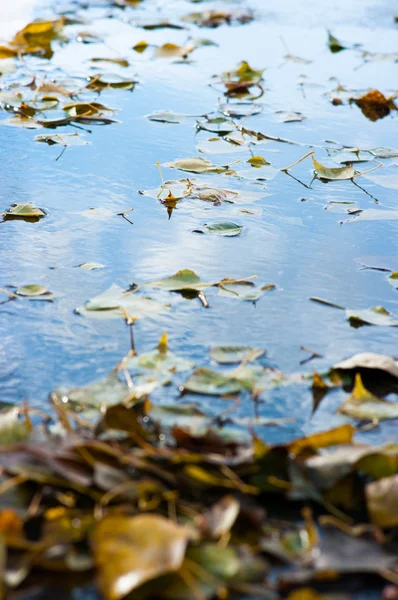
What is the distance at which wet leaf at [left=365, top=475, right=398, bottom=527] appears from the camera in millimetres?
750

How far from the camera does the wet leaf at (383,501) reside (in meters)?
0.75

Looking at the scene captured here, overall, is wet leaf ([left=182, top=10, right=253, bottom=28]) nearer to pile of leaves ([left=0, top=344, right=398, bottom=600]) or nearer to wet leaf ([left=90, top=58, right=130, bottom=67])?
wet leaf ([left=90, top=58, right=130, bottom=67])

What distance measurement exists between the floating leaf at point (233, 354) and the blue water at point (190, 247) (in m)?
0.02

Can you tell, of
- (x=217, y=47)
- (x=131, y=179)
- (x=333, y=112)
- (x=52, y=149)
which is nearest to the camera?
(x=131, y=179)

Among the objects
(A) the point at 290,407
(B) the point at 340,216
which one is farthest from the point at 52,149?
(A) the point at 290,407

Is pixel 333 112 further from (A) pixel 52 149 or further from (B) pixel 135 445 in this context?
(B) pixel 135 445

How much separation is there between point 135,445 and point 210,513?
15 centimetres

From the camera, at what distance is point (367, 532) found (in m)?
0.75

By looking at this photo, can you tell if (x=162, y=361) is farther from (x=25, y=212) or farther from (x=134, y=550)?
(x=25, y=212)

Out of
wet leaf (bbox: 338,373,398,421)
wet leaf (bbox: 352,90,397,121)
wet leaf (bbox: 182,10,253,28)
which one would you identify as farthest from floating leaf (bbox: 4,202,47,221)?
wet leaf (bbox: 182,10,253,28)

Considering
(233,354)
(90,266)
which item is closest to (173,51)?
(90,266)

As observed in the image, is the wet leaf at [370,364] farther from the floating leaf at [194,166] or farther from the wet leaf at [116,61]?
the wet leaf at [116,61]

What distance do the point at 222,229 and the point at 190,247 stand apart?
11 cm

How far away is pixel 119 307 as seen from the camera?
3.98 ft
